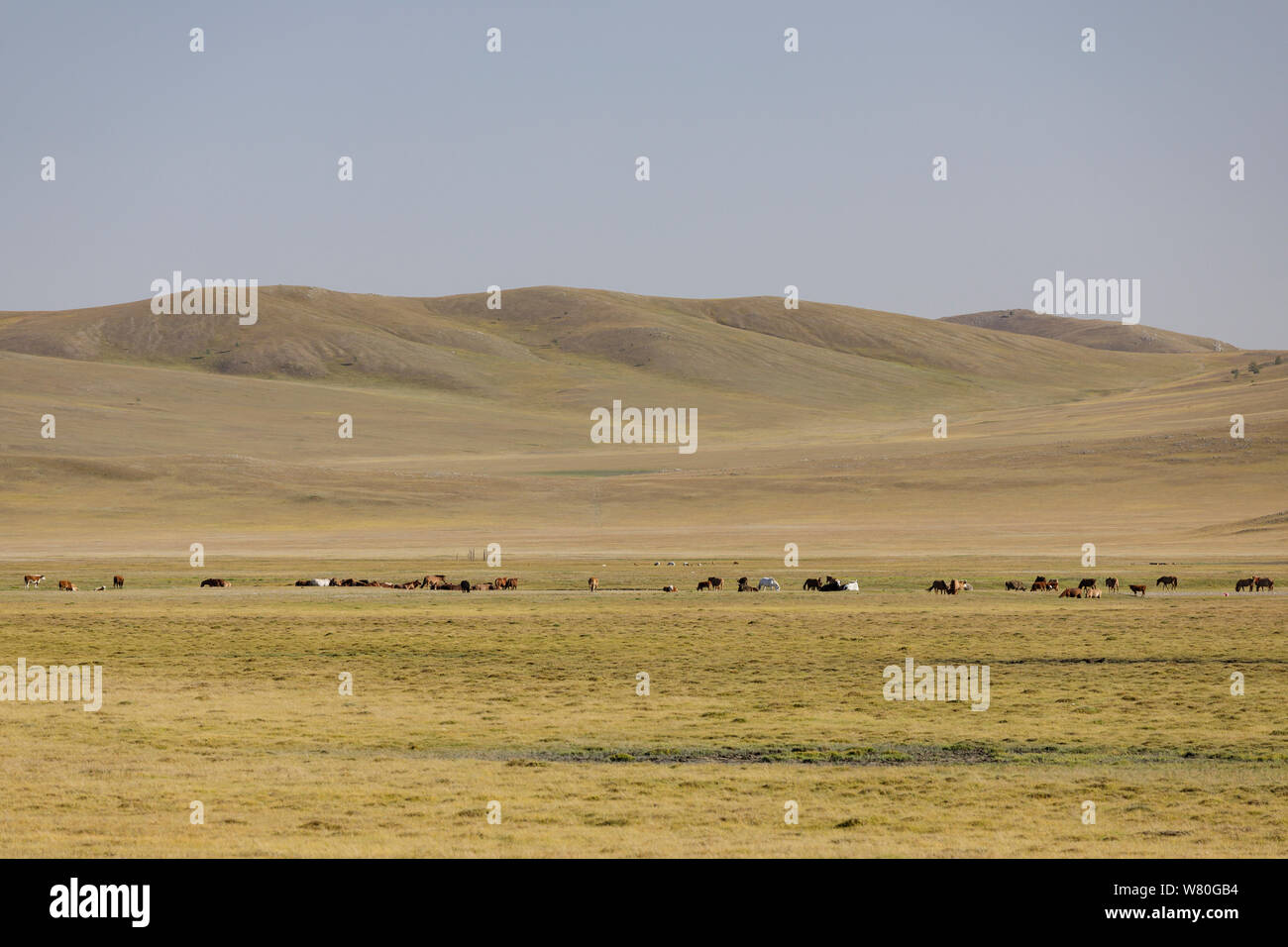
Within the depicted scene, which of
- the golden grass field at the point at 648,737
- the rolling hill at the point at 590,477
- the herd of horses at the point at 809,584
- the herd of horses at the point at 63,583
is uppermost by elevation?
the rolling hill at the point at 590,477

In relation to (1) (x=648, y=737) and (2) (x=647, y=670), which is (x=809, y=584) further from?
(1) (x=648, y=737)

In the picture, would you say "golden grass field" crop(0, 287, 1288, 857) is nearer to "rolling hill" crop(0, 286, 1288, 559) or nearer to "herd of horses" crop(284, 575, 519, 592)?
"rolling hill" crop(0, 286, 1288, 559)

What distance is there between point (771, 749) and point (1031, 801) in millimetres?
4736

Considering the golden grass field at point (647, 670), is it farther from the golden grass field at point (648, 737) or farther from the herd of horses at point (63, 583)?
the herd of horses at point (63, 583)

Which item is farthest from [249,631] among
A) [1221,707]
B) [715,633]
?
[1221,707]

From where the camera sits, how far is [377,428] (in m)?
154

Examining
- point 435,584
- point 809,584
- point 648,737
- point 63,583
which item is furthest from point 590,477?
point 648,737

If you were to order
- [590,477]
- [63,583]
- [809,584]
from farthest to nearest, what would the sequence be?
1. [590,477]
2. [809,584]
3. [63,583]

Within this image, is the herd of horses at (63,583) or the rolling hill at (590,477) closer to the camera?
the herd of horses at (63,583)

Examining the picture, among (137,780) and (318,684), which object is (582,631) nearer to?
(318,684)

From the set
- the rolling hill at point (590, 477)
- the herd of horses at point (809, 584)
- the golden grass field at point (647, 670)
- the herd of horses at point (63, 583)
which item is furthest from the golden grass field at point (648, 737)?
the rolling hill at point (590, 477)

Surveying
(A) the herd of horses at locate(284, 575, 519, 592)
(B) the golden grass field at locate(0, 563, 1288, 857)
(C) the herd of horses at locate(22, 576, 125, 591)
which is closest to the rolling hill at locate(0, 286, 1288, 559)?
(C) the herd of horses at locate(22, 576, 125, 591)

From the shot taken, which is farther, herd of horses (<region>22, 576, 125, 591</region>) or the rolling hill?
the rolling hill

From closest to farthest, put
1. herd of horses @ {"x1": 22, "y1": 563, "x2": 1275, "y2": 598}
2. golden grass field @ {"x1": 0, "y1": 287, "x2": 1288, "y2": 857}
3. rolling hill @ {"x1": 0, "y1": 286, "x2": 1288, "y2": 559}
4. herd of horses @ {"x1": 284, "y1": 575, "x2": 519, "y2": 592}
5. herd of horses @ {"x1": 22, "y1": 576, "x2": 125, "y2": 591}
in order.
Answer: golden grass field @ {"x1": 0, "y1": 287, "x2": 1288, "y2": 857} < herd of horses @ {"x1": 22, "y1": 563, "x2": 1275, "y2": 598} < herd of horses @ {"x1": 22, "y1": 576, "x2": 125, "y2": 591} < herd of horses @ {"x1": 284, "y1": 575, "x2": 519, "y2": 592} < rolling hill @ {"x1": 0, "y1": 286, "x2": 1288, "y2": 559}
